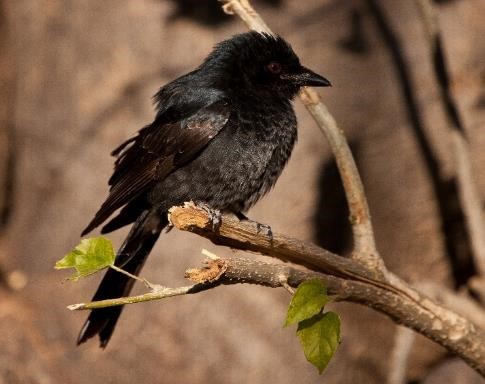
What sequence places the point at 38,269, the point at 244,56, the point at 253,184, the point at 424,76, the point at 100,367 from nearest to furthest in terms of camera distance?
1. the point at 253,184
2. the point at 244,56
3. the point at 100,367
4. the point at 424,76
5. the point at 38,269

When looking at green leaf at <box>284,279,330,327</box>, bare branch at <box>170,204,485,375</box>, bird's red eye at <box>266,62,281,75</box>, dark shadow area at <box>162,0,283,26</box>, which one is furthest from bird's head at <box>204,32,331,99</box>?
dark shadow area at <box>162,0,283,26</box>

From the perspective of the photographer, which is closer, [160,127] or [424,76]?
[160,127]

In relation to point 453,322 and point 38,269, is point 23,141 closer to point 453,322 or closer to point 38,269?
point 38,269

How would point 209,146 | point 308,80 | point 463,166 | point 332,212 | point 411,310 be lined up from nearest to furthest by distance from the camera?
point 411,310 → point 209,146 → point 308,80 → point 463,166 → point 332,212

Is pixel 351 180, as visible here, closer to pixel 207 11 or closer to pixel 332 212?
pixel 332 212

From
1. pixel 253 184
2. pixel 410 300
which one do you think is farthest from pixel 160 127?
pixel 410 300

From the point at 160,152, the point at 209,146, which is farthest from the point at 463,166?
the point at 160,152

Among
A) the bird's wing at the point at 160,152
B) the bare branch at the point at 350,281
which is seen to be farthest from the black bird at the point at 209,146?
the bare branch at the point at 350,281

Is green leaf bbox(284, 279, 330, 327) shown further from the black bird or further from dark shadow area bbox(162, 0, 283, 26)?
dark shadow area bbox(162, 0, 283, 26)
